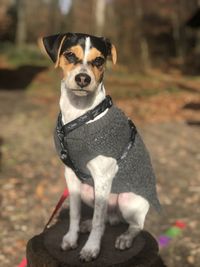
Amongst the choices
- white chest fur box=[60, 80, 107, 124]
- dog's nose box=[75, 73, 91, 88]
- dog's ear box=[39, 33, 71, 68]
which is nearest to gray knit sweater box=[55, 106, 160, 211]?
white chest fur box=[60, 80, 107, 124]

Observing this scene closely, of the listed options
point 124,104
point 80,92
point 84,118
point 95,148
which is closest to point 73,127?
point 84,118

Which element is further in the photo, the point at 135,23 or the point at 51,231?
the point at 135,23

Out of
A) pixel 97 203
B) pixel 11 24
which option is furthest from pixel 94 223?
pixel 11 24

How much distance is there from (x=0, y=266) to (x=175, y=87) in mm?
15871

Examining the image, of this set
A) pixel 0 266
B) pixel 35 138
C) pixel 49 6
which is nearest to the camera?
pixel 0 266

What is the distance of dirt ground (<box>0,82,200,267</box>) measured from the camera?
6.27 metres

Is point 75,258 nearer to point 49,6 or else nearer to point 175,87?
point 175,87

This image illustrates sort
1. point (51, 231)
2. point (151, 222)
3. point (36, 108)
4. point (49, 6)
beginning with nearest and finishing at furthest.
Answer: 1. point (51, 231)
2. point (151, 222)
3. point (36, 108)
4. point (49, 6)

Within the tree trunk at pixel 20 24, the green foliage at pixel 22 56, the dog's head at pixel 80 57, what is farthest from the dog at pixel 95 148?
the tree trunk at pixel 20 24

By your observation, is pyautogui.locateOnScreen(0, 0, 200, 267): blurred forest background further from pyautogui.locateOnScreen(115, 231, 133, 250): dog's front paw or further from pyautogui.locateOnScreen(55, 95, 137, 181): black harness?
pyautogui.locateOnScreen(55, 95, 137, 181): black harness

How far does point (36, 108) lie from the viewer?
15180mm

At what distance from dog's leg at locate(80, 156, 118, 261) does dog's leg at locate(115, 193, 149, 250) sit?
0.26 meters

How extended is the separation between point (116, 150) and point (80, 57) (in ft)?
2.57

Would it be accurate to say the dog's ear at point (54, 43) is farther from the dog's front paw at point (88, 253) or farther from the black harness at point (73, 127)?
the dog's front paw at point (88, 253)
